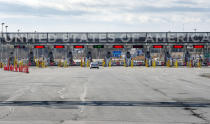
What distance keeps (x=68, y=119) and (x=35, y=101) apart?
565 cm

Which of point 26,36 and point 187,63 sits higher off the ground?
point 26,36

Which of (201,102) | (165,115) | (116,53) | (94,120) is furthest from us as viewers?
(116,53)

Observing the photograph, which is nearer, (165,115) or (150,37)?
(165,115)

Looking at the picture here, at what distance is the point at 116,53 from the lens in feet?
305

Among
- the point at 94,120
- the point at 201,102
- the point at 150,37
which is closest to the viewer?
the point at 94,120

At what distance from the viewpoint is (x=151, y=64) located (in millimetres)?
77938

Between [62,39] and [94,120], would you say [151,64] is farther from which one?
[94,120]

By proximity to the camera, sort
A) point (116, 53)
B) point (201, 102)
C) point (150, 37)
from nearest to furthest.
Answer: point (201, 102) → point (150, 37) → point (116, 53)

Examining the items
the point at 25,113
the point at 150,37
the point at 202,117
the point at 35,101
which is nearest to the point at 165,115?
the point at 202,117

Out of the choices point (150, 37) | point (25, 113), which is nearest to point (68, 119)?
point (25, 113)

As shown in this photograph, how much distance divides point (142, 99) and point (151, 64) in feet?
194

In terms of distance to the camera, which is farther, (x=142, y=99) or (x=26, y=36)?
(x=26, y=36)

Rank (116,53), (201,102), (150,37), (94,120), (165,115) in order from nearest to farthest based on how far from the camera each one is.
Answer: (94,120) < (165,115) < (201,102) < (150,37) < (116,53)

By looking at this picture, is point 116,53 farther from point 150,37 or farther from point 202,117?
point 202,117
